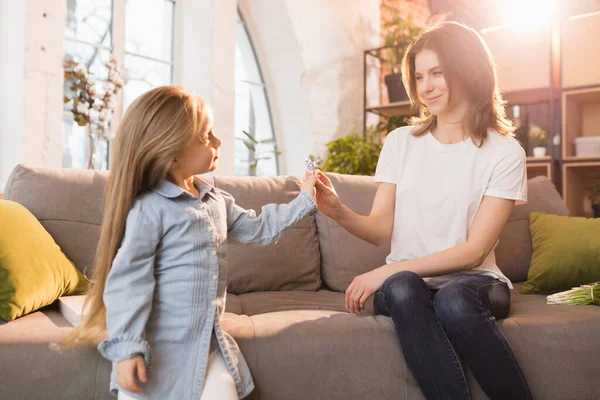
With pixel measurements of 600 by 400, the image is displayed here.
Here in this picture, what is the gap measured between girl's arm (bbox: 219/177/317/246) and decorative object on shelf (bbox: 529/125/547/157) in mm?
2688

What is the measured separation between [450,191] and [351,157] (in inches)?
95.4

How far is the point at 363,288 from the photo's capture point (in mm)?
1509

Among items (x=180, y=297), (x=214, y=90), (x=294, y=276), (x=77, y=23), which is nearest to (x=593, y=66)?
(x=214, y=90)

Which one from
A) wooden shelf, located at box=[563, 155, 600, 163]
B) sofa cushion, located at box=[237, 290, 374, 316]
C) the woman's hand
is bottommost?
sofa cushion, located at box=[237, 290, 374, 316]

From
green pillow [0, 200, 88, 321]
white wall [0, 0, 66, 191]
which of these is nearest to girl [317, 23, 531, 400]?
green pillow [0, 200, 88, 321]

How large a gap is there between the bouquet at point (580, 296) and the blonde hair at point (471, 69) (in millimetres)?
515

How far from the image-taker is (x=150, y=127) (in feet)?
3.88

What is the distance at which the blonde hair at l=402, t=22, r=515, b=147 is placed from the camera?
1653 mm

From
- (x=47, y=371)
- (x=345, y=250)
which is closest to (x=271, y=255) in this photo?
(x=345, y=250)

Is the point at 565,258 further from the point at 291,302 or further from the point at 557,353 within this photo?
the point at 291,302

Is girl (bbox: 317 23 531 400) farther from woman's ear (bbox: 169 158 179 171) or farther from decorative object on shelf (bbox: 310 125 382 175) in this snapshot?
decorative object on shelf (bbox: 310 125 382 175)

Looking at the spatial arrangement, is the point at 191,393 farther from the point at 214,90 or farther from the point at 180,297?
the point at 214,90

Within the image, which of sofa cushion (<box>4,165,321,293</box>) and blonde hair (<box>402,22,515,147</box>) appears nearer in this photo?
blonde hair (<box>402,22,515,147</box>)

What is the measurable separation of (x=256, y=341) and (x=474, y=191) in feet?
2.34
